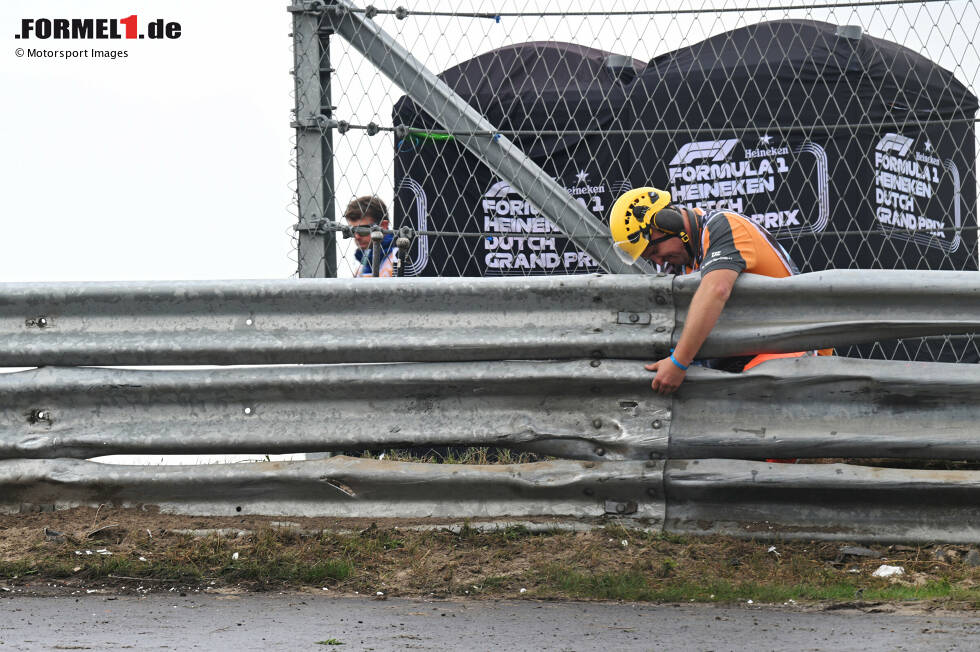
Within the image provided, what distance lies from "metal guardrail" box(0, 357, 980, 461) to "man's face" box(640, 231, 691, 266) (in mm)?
921

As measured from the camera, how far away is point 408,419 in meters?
4.52

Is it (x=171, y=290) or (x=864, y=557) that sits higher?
(x=171, y=290)

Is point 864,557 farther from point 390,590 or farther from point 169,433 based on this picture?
point 169,433

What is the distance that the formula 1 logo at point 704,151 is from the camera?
21.9 feet

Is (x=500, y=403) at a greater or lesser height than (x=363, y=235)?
lesser

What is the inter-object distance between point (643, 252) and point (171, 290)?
191 cm

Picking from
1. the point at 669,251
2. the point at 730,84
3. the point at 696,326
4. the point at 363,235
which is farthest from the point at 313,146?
the point at 730,84

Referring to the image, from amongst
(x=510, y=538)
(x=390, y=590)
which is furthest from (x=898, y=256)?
(x=390, y=590)

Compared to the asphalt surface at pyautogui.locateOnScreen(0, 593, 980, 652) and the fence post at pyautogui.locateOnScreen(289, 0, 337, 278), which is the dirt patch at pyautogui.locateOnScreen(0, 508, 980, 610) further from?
the fence post at pyautogui.locateOnScreen(289, 0, 337, 278)

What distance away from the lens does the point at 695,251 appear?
17.0 ft

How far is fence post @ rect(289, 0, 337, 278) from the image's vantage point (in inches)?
221

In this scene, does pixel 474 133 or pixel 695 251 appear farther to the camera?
pixel 474 133

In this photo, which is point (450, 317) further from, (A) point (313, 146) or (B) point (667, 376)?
(A) point (313, 146)

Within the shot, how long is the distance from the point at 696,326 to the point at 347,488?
134cm
